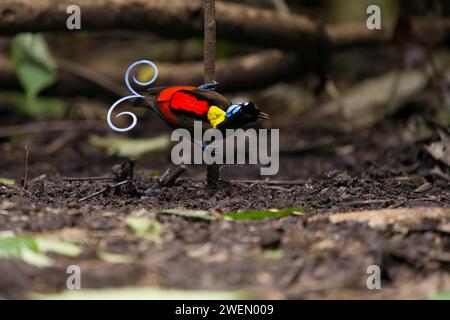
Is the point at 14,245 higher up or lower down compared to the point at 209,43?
lower down

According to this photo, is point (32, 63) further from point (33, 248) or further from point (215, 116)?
point (33, 248)

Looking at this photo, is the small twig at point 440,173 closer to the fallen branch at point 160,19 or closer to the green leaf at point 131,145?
the fallen branch at point 160,19

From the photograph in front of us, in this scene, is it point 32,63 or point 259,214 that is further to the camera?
point 32,63

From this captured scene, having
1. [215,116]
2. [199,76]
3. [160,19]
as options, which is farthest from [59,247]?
[199,76]

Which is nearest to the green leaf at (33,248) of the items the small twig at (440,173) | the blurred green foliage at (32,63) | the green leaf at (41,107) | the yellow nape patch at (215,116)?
the yellow nape patch at (215,116)
